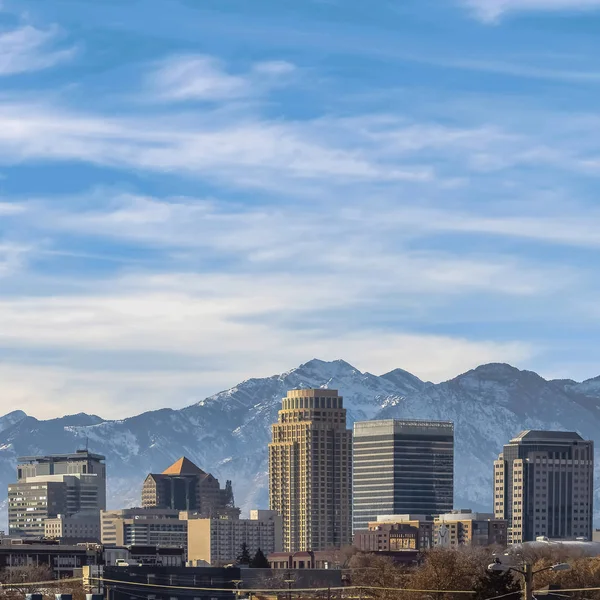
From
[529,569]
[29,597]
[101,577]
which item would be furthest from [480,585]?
[101,577]

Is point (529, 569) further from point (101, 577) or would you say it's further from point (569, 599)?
point (101, 577)

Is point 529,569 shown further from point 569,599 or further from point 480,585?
point 569,599

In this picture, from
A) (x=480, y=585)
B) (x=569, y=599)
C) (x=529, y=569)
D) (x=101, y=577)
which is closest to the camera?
(x=529, y=569)

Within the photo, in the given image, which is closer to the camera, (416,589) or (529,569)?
(529,569)

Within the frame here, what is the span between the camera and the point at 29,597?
14712 cm

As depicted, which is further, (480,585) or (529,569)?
(480,585)

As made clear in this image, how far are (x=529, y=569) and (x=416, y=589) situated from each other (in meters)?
82.6

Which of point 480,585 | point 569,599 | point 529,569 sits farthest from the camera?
point 569,599

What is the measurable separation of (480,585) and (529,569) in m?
46.4

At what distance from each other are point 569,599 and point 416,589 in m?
14.7

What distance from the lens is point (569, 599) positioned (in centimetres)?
17600

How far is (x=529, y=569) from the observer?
9675 centimetres

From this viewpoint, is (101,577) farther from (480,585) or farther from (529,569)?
(529,569)

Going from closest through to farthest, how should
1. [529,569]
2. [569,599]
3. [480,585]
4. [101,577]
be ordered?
[529,569] → [480,585] → [569,599] → [101,577]
